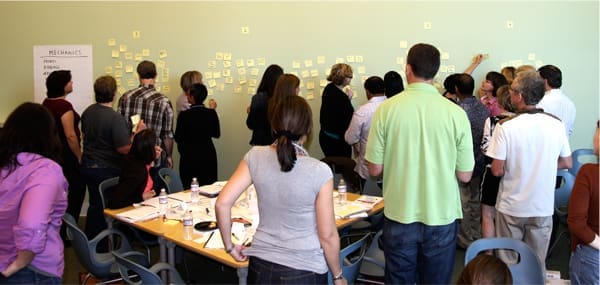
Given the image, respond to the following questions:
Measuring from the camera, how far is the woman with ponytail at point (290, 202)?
6.75 feet

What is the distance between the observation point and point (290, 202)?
206cm

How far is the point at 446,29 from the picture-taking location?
533 centimetres

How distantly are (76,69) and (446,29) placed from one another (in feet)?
14.0

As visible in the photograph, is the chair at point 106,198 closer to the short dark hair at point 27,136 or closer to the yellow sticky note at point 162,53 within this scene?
A: the short dark hair at point 27,136

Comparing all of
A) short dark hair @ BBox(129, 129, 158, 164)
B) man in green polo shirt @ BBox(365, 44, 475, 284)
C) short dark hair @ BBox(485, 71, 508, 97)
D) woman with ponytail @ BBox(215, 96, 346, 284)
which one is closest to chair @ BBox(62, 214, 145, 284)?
short dark hair @ BBox(129, 129, 158, 164)

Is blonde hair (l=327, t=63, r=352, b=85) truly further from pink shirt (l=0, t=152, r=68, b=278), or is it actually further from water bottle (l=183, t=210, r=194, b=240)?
pink shirt (l=0, t=152, r=68, b=278)

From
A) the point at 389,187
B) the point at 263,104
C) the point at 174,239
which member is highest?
the point at 263,104

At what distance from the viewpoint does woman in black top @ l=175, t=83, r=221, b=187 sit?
15.4 ft

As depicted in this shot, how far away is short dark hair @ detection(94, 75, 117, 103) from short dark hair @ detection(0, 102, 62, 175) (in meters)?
1.73

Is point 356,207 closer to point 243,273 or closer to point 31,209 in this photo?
point 243,273

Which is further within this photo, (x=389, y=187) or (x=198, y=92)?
(x=198, y=92)

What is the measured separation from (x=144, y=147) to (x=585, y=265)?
2765 millimetres

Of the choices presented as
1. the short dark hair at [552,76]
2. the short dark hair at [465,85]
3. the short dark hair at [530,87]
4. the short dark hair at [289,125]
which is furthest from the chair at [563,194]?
the short dark hair at [289,125]

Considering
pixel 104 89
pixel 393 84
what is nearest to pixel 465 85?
pixel 393 84
